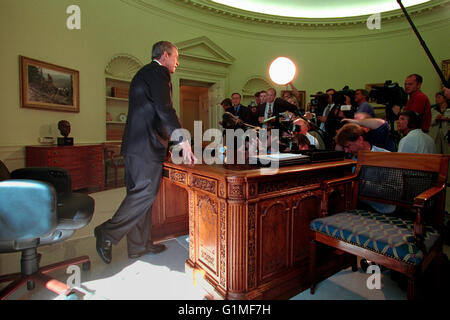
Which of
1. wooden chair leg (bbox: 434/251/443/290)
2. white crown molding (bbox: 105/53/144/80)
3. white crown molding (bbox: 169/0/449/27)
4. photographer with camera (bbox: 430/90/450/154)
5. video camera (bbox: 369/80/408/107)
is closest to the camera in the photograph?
wooden chair leg (bbox: 434/251/443/290)

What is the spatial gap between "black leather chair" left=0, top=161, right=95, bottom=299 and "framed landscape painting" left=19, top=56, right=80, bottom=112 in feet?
9.66

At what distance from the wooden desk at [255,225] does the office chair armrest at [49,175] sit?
818 mm

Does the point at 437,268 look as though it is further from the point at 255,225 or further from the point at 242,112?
the point at 242,112

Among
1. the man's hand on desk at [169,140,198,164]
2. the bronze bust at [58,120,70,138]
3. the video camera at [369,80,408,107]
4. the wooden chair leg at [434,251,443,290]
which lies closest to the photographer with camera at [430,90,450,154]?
the video camera at [369,80,408,107]

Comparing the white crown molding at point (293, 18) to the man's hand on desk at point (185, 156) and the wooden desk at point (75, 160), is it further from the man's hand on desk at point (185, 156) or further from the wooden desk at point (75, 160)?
the man's hand on desk at point (185, 156)

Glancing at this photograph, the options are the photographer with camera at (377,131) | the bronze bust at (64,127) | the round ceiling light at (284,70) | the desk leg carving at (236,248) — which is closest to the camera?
the desk leg carving at (236,248)

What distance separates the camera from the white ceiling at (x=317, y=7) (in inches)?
275

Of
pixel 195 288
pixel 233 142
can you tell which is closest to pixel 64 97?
pixel 233 142

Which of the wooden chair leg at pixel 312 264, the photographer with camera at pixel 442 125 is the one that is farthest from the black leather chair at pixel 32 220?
the photographer with camera at pixel 442 125

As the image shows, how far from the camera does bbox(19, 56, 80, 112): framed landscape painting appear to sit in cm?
397

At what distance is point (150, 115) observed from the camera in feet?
6.56

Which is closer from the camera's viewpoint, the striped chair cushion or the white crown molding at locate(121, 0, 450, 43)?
the striped chair cushion

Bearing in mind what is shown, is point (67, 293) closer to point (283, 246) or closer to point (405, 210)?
point (283, 246)

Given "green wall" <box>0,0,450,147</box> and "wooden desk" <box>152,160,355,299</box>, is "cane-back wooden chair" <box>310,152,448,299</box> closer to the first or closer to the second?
"wooden desk" <box>152,160,355,299</box>
